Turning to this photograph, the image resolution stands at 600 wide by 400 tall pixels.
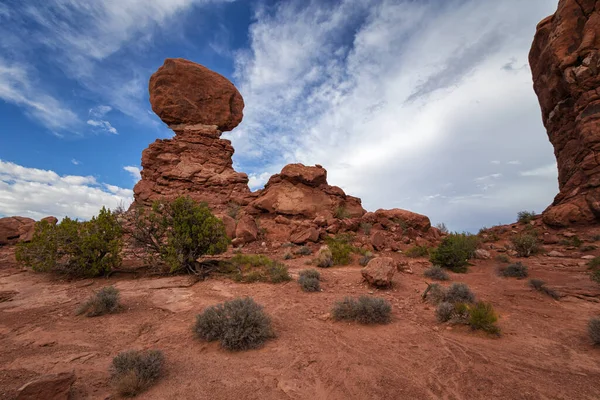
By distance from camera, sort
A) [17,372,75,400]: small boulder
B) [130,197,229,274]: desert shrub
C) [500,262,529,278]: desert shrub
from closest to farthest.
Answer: [17,372,75,400]: small boulder < [500,262,529,278]: desert shrub < [130,197,229,274]: desert shrub

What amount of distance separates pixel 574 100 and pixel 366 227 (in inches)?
613

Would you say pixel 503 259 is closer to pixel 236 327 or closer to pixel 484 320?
pixel 484 320

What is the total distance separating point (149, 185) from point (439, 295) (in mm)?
22130

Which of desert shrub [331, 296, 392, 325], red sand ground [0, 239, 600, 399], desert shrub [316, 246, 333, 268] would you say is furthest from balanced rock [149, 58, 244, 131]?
desert shrub [331, 296, 392, 325]

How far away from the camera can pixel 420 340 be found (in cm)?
433

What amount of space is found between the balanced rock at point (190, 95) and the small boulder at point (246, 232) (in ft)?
44.3

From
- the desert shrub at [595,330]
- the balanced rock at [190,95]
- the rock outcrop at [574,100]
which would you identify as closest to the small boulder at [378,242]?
the desert shrub at [595,330]

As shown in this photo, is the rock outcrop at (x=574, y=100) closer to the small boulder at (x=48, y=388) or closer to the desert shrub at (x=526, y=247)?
the desert shrub at (x=526, y=247)

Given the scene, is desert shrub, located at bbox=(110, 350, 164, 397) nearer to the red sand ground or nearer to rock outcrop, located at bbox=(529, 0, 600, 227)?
the red sand ground

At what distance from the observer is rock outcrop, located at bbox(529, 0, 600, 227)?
49.7 ft

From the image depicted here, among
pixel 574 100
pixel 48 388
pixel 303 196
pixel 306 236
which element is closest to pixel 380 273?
pixel 48 388

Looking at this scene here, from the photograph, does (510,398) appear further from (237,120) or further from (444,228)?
(237,120)

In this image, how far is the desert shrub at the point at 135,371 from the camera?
2855mm

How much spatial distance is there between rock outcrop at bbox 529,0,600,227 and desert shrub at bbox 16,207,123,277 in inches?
867
